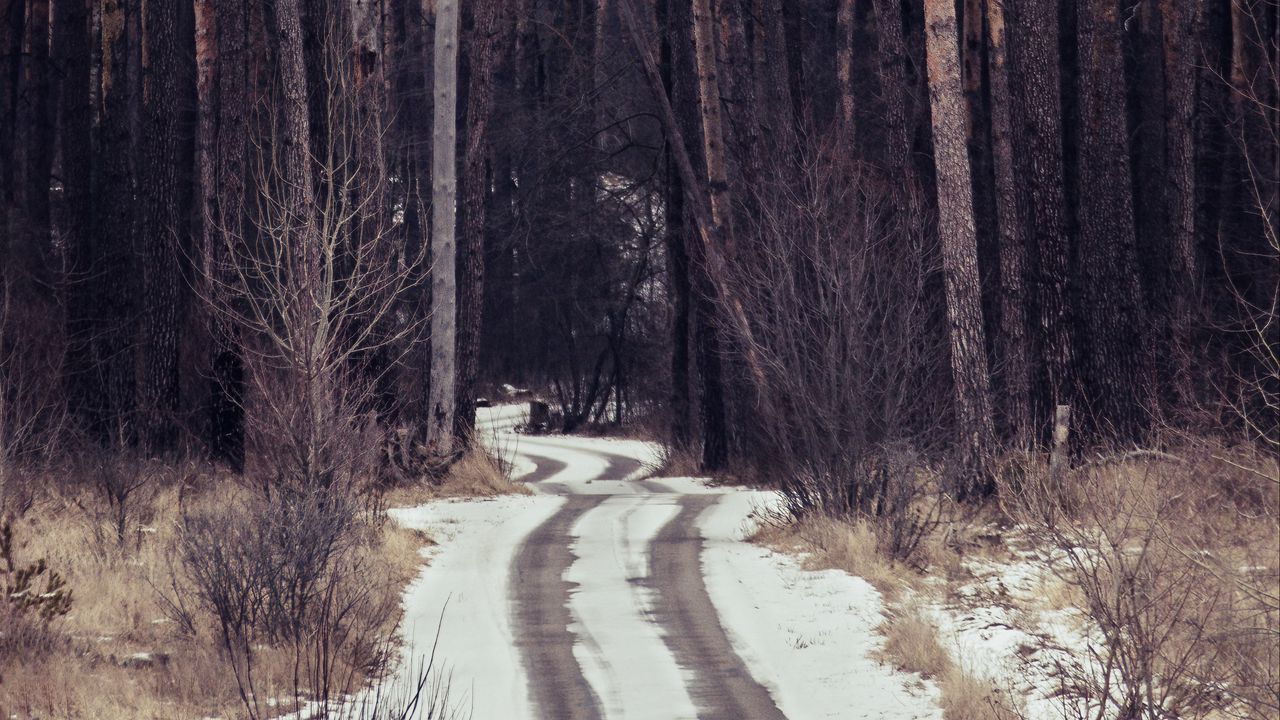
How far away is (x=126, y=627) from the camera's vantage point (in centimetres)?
892

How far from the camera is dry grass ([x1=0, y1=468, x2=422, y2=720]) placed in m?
7.20

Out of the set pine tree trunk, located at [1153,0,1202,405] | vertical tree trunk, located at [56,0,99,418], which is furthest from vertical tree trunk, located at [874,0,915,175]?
vertical tree trunk, located at [56,0,99,418]

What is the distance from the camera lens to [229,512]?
941 cm

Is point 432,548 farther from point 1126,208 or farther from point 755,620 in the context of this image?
point 1126,208

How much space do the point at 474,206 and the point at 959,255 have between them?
8986 mm

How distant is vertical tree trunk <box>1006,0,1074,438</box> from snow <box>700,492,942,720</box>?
589cm

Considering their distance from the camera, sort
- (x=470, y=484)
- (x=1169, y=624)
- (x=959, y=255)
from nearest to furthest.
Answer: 1. (x=1169, y=624)
2. (x=959, y=255)
3. (x=470, y=484)

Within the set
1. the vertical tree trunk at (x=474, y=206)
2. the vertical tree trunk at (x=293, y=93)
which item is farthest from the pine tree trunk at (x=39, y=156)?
the vertical tree trunk at (x=293, y=93)

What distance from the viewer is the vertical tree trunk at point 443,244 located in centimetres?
1819

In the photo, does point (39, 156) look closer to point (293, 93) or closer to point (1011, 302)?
point (293, 93)

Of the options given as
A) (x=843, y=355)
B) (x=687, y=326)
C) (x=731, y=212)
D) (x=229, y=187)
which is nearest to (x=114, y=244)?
(x=229, y=187)

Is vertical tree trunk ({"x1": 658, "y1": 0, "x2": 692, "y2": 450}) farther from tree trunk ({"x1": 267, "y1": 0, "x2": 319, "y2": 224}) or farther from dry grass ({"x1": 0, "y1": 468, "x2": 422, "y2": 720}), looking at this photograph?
dry grass ({"x1": 0, "y1": 468, "x2": 422, "y2": 720})

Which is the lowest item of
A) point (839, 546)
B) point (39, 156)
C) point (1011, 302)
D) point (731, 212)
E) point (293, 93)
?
point (839, 546)

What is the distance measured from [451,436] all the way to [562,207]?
13.7 m
